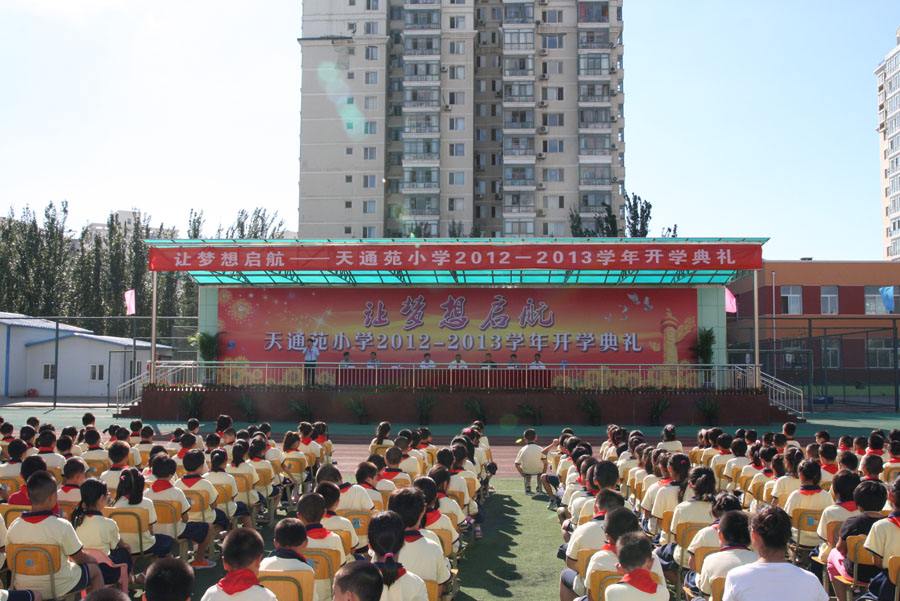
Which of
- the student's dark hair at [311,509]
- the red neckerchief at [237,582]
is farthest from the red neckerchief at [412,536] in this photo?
the red neckerchief at [237,582]

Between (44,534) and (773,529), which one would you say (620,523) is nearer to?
(773,529)

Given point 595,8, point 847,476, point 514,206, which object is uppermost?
point 595,8

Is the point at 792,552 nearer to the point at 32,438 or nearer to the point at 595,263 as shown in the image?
the point at 32,438

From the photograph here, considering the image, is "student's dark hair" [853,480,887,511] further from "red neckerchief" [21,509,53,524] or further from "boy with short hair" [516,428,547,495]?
"boy with short hair" [516,428,547,495]

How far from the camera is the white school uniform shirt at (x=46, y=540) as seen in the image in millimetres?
5754

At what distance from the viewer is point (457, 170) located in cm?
6638

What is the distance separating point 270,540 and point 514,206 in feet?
190

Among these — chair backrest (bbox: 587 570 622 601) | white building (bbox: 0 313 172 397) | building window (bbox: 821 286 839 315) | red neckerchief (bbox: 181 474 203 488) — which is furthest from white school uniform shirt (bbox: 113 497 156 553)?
building window (bbox: 821 286 839 315)

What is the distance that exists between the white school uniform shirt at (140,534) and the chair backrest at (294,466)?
3.97 meters

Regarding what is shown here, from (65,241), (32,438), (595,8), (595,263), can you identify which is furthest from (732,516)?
(595,8)

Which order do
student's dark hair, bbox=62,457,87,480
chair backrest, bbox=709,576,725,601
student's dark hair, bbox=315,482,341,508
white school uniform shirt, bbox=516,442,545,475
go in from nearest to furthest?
chair backrest, bbox=709,576,725,601, student's dark hair, bbox=315,482,341,508, student's dark hair, bbox=62,457,87,480, white school uniform shirt, bbox=516,442,545,475

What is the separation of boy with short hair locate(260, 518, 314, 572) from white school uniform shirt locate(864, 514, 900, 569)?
3946 mm

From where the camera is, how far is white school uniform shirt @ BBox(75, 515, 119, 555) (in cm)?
635

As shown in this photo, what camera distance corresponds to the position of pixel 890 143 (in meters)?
86.3
